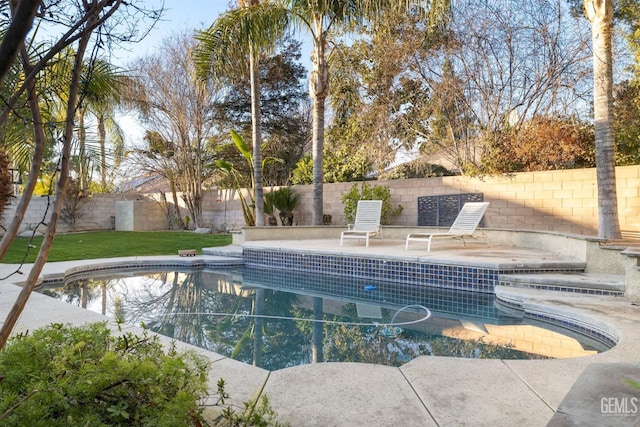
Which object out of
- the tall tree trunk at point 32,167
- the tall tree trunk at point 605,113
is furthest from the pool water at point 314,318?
the tall tree trunk at point 605,113

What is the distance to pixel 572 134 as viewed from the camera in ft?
33.9

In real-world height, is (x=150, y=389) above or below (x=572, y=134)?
below

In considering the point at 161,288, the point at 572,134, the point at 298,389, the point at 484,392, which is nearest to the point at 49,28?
the point at 298,389

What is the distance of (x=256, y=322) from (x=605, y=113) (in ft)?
22.1

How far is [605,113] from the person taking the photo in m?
6.96

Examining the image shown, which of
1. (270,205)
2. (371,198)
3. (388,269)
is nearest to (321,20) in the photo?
(371,198)

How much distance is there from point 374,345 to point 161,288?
15.5 ft

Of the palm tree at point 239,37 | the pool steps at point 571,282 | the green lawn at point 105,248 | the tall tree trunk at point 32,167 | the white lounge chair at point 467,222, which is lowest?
the pool steps at point 571,282

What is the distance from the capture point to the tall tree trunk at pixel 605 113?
22.7 ft

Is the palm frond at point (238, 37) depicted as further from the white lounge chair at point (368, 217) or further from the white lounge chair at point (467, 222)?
the white lounge chair at point (467, 222)

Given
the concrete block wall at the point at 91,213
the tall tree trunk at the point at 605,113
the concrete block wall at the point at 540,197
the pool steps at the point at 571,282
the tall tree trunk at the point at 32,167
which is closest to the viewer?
the tall tree trunk at the point at 32,167

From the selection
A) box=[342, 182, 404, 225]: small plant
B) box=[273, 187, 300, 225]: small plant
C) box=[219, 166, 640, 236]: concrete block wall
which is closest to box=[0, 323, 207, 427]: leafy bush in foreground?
box=[219, 166, 640, 236]: concrete block wall

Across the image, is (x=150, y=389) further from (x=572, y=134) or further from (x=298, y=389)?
(x=572, y=134)

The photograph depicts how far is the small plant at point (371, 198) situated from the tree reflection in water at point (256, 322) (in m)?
5.43
